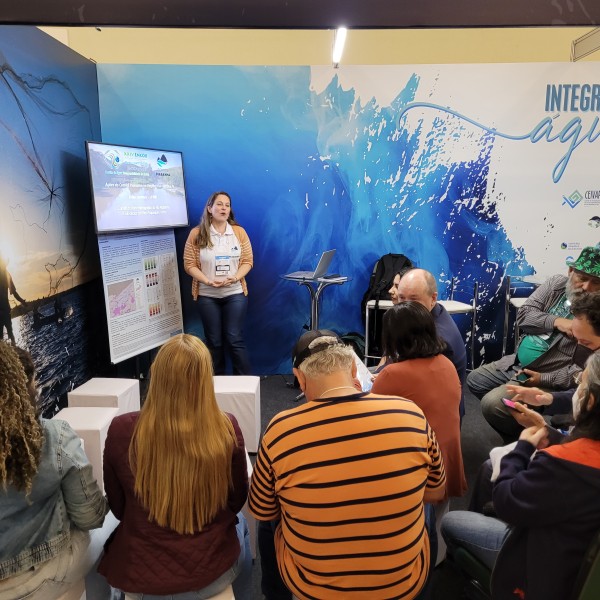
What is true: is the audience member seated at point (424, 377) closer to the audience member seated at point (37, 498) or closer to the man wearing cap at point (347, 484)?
the man wearing cap at point (347, 484)

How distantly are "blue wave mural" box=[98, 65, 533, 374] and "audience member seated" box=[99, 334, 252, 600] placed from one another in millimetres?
3055

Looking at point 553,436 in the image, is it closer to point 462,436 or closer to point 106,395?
point 462,436

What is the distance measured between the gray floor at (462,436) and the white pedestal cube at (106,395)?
95 centimetres

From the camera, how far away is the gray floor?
1913 mm

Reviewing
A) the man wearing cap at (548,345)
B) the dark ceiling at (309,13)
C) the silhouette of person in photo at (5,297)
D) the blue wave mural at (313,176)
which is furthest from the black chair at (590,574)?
the blue wave mural at (313,176)

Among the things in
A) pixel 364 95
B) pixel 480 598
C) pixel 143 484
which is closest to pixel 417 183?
pixel 364 95

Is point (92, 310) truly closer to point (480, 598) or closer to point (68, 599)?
point (68, 599)

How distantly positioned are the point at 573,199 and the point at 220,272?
10.3ft

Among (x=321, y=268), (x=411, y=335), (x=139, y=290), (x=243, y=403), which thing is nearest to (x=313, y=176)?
(x=321, y=268)

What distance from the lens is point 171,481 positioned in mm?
1243

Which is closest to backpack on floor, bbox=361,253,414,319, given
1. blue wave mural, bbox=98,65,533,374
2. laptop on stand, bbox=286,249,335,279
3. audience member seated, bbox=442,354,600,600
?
blue wave mural, bbox=98,65,533,374

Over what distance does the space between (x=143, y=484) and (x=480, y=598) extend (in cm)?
129

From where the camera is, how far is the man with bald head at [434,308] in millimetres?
2096

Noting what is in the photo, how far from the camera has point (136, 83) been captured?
391 centimetres
